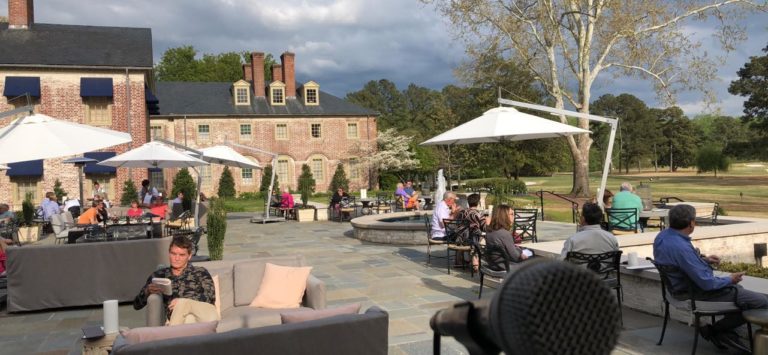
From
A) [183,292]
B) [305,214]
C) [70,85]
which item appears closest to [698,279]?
[183,292]

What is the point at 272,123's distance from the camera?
126 ft

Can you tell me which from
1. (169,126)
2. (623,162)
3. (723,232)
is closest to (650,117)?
(623,162)

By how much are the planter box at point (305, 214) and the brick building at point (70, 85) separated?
12787 millimetres

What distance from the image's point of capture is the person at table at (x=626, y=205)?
33.2ft

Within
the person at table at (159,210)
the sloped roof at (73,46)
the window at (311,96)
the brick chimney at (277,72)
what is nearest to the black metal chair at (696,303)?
the person at table at (159,210)

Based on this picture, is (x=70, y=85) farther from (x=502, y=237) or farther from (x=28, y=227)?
(x=502, y=237)

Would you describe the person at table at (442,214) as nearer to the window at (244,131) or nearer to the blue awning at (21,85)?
the blue awning at (21,85)

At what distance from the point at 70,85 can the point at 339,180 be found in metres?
17.4

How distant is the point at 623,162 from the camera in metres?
87.5

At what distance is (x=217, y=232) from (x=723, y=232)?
7.94 m

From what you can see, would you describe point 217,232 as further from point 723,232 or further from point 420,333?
point 723,232

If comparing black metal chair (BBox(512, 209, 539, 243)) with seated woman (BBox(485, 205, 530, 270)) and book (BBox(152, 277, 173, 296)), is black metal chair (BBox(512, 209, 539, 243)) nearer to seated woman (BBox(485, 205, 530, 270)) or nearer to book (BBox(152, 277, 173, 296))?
seated woman (BBox(485, 205, 530, 270))

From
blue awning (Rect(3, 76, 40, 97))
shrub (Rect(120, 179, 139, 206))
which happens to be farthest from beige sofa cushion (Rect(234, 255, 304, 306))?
blue awning (Rect(3, 76, 40, 97))

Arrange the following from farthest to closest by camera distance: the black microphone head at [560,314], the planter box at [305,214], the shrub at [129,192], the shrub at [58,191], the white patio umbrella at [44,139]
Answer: the shrub at [129,192], the shrub at [58,191], the planter box at [305,214], the white patio umbrella at [44,139], the black microphone head at [560,314]
